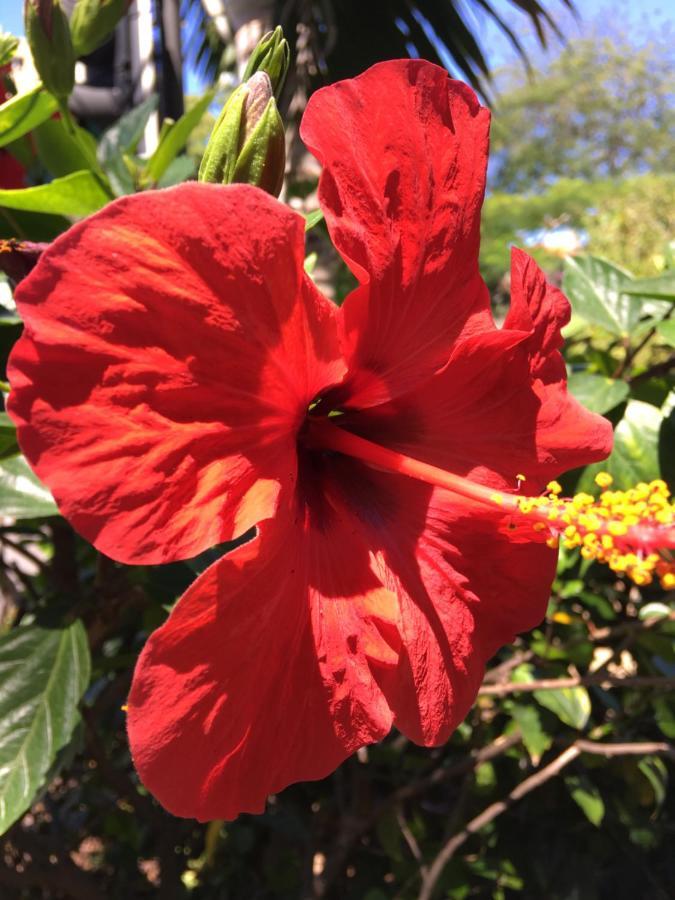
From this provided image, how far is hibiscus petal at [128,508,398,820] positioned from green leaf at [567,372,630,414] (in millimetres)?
435

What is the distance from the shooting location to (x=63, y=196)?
33.5 inches

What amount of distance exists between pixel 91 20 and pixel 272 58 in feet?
1.62

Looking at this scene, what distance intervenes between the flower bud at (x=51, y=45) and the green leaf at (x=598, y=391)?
2.41ft

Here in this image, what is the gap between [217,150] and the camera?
0.69 meters

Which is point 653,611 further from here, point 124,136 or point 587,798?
point 124,136

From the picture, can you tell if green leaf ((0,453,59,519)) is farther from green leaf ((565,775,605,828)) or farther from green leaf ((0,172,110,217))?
green leaf ((565,775,605,828))

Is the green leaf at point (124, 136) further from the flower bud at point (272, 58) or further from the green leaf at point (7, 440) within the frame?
the green leaf at point (7, 440)

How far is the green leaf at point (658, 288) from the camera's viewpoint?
0.97 m

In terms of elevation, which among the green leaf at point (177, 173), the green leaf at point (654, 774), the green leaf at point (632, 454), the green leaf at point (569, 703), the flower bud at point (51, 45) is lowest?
the green leaf at point (654, 774)

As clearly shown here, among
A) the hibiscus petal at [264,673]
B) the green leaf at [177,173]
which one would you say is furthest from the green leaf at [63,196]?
the hibiscus petal at [264,673]

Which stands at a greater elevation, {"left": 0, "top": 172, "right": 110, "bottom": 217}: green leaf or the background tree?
{"left": 0, "top": 172, "right": 110, "bottom": 217}: green leaf

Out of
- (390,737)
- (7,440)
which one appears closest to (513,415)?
(7,440)

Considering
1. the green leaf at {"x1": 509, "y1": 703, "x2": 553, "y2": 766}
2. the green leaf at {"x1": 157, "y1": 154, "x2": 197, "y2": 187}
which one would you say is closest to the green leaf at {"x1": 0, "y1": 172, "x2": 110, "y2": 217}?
the green leaf at {"x1": 157, "y1": 154, "x2": 197, "y2": 187}

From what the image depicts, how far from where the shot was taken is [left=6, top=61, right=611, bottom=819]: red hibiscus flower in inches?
21.2
